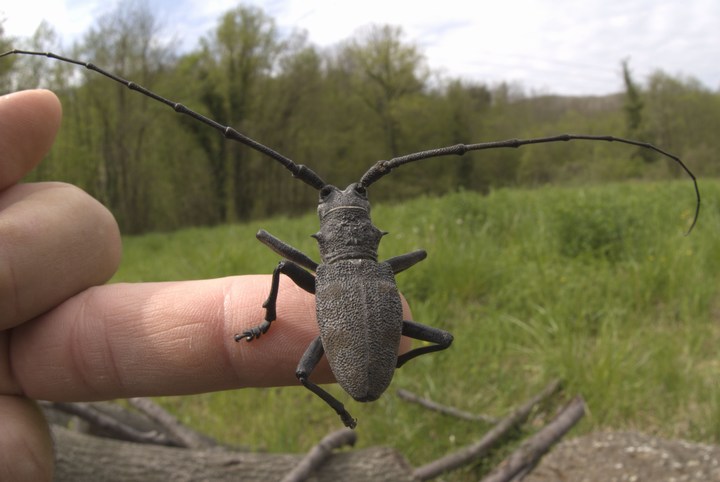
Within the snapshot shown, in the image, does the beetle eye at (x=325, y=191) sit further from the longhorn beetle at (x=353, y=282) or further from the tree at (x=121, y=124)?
the tree at (x=121, y=124)

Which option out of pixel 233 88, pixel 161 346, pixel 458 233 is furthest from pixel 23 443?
pixel 233 88

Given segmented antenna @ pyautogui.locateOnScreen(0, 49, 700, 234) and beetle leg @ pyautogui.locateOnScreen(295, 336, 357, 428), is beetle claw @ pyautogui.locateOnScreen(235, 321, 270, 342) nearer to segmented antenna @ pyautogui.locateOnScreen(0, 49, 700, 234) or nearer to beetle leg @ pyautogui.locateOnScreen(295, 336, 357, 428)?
beetle leg @ pyautogui.locateOnScreen(295, 336, 357, 428)

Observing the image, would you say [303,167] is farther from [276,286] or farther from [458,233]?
[458,233]

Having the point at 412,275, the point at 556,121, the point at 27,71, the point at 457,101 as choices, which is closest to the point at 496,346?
the point at 412,275

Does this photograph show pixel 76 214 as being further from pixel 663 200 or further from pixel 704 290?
pixel 663 200

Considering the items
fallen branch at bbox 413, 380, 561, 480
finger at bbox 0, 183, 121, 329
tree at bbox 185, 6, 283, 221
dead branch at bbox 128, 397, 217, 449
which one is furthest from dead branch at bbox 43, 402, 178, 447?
tree at bbox 185, 6, 283, 221

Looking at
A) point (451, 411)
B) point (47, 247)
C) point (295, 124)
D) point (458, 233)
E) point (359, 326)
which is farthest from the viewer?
point (295, 124)

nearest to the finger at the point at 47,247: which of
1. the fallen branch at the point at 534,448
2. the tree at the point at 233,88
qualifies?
the fallen branch at the point at 534,448
